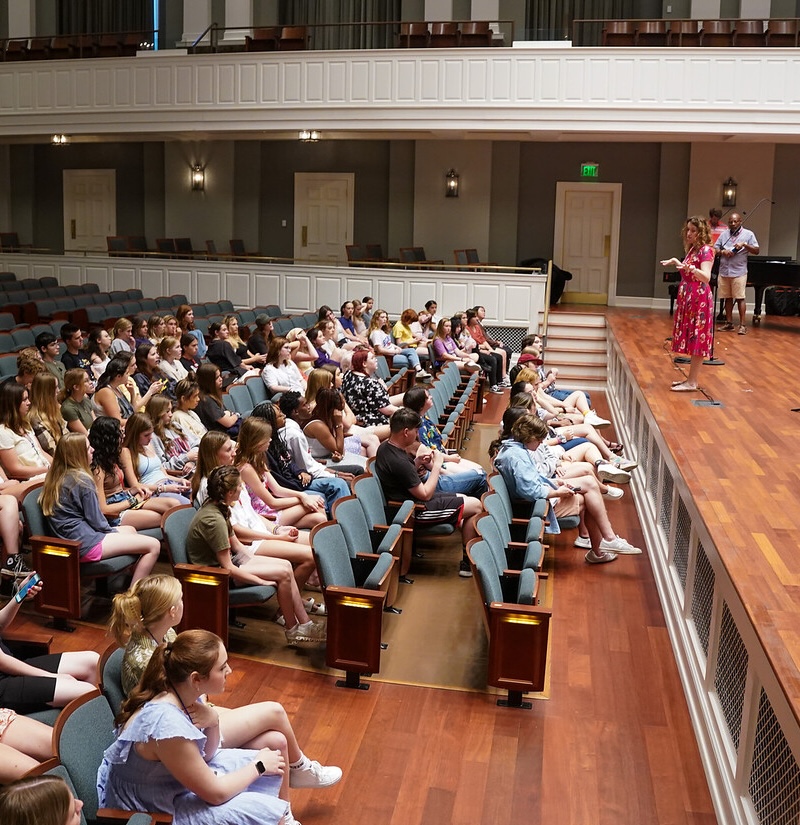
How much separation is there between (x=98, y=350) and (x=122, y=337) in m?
0.88

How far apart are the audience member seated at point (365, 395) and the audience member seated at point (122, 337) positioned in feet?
7.39

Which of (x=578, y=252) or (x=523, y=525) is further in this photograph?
(x=578, y=252)

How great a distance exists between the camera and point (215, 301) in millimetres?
15414

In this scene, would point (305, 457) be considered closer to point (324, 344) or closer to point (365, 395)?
point (365, 395)

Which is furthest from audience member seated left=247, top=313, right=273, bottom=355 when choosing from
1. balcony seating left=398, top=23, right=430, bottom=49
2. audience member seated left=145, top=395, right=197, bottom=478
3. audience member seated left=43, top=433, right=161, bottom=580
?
balcony seating left=398, top=23, right=430, bottom=49

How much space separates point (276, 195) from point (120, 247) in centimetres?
312

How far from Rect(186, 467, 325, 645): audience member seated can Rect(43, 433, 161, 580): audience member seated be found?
1.70 ft

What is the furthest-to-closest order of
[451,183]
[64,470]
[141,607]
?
[451,183] → [64,470] → [141,607]

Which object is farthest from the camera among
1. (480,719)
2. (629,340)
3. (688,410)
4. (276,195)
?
(276,195)

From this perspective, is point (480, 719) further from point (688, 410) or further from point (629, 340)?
point (629, 340)

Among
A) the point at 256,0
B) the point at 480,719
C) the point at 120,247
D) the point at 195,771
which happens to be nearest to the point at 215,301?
the point at 120,247

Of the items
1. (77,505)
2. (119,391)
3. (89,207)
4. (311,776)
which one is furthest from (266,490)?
(89,207)

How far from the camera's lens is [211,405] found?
6703mm

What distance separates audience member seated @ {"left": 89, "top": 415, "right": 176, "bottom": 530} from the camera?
493 cm
